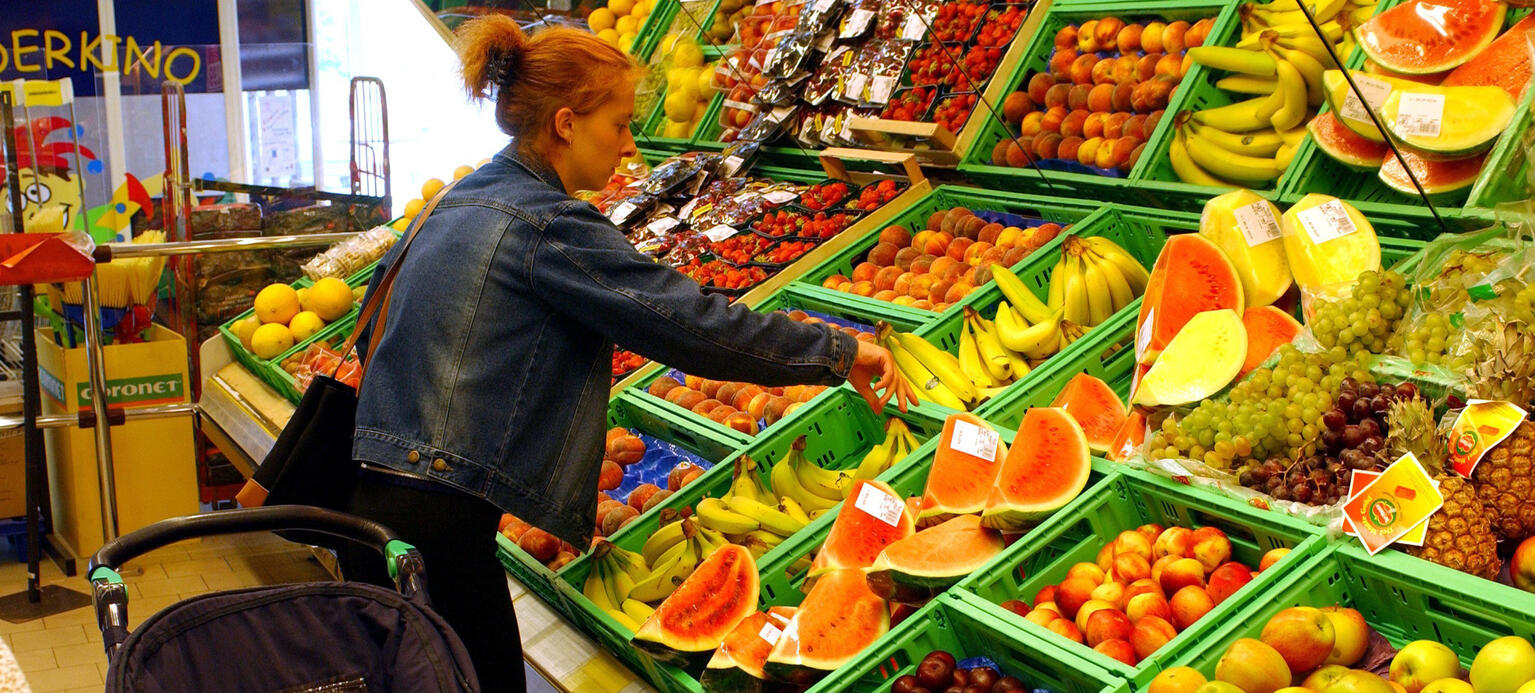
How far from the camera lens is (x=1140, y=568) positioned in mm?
1893

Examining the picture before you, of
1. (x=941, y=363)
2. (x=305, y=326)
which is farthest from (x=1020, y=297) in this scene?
(x=305, y=326)

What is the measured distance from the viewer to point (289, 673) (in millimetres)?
1518

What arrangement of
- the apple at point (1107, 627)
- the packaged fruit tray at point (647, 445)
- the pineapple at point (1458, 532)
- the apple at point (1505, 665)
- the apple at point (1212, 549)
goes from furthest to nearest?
the packaged fruit tray at point (647, 445)
the apple at point (1212, 549)
the apple at point (1107, 627)
the pineapple at point (1458, 532)
the apple at point (1505, 665)

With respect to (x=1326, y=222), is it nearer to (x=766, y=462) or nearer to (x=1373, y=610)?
(x=1373, y=610)

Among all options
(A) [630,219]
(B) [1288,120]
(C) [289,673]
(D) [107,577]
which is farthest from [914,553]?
(A) [630,219]

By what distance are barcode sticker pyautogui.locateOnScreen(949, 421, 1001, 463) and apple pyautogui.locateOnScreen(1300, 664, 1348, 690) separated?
74 centimetres

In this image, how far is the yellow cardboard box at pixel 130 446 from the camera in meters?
5.28

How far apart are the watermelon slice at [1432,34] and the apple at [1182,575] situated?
4.13 ft

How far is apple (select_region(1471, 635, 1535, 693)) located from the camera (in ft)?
4.58

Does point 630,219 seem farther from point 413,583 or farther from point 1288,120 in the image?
point 413,583

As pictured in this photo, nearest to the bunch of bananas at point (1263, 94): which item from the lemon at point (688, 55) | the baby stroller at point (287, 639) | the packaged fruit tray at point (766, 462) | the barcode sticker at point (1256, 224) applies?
the barcode sticker at point (1256, 224)

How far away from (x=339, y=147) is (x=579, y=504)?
9198 millimetres

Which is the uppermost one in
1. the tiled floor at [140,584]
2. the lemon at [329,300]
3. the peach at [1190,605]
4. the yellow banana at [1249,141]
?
the yellow banana at [1249,141]

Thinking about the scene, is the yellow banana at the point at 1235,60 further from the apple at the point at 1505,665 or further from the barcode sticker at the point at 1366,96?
the apple at the point at 1505,665
